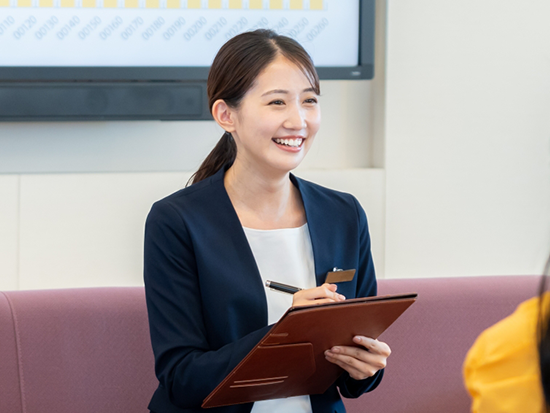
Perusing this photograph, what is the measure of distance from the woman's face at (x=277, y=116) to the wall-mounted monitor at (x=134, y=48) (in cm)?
46

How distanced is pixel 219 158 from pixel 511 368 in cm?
106

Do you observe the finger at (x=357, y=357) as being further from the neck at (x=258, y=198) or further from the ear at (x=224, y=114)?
the ear at (x=224, y=114)

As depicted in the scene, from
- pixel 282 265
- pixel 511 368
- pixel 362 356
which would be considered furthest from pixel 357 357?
pixel 511 368

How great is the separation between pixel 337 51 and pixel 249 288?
2.72ft

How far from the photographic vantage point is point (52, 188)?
5.53ft

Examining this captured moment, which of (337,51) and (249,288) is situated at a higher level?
(337,51)

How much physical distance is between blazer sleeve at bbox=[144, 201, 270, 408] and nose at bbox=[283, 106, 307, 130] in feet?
0.94

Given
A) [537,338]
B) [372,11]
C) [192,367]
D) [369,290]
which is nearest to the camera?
[537,338]

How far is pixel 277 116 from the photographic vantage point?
130 centimetres

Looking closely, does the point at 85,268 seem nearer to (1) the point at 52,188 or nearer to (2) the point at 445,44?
(1) the point at 52,188

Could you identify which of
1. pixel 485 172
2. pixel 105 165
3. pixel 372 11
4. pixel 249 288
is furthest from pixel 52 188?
pixel 485 172

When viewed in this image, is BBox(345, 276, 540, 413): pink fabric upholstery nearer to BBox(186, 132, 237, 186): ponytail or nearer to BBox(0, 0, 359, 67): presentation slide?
BBox(186, 132, 237, 186): ponytail

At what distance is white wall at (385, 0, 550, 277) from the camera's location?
6.15 ft

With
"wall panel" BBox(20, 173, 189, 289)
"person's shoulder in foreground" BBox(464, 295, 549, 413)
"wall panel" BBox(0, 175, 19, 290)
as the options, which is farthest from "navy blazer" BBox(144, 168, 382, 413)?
"person's shoulder in foreground" BBox(464, 295, 549, 413)
